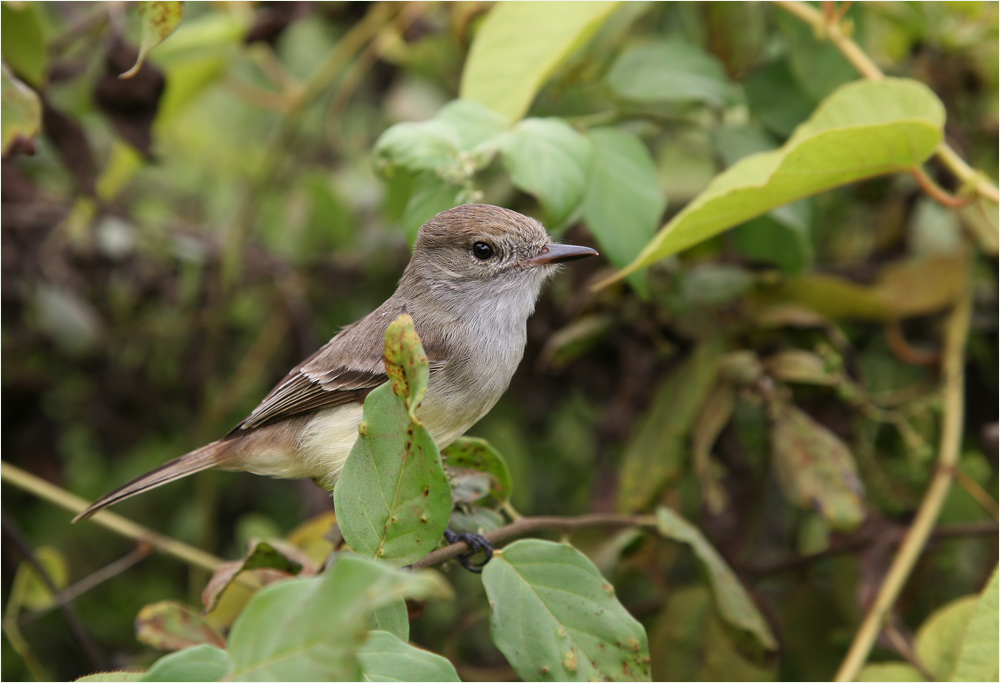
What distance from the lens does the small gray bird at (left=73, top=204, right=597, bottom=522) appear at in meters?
2.23

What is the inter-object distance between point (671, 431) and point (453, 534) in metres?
0.95

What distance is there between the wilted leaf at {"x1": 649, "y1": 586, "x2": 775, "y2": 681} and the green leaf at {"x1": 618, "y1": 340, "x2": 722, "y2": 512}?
0.34m

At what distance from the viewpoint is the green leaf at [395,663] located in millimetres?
1367

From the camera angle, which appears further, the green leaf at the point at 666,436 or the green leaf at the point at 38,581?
the green leaf at the point at 38,581

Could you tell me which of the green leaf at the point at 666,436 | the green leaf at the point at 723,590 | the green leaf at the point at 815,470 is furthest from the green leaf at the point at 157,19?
the green leaf at the point at 815,470

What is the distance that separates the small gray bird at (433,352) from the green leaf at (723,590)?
0.55m

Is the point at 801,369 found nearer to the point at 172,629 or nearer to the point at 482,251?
the point at 482,251

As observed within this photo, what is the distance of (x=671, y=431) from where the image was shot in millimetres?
2691

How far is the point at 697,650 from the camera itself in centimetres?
254

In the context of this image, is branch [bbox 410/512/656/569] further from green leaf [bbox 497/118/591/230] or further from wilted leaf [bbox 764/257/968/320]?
wilted leaf [bbox 764/257/968/320]

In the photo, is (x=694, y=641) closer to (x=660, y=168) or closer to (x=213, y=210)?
(x=660, y=168)

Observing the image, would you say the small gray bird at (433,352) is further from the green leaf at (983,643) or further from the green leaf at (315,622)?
the green leaf at (983,643)

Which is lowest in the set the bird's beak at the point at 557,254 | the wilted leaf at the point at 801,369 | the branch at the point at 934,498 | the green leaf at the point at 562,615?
the branch at the point at 934,498

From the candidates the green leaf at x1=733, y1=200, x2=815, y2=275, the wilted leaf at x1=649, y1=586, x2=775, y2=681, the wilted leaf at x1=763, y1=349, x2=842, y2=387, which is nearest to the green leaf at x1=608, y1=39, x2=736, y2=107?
the green leaf at x1=733, y1=200, x2=815, y2=275
